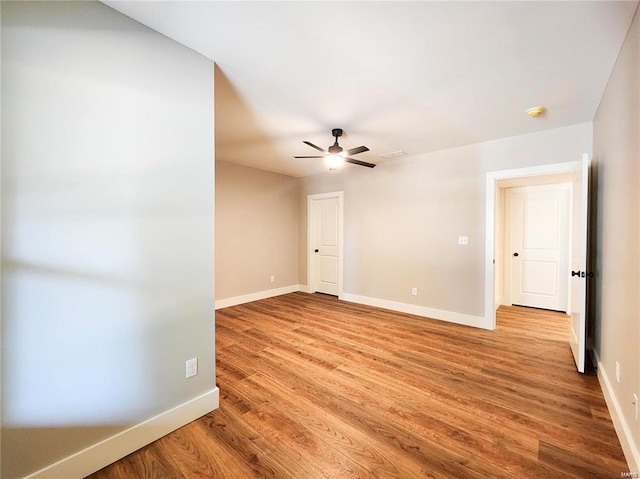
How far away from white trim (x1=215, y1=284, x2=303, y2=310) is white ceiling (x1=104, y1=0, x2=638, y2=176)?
2.85 m

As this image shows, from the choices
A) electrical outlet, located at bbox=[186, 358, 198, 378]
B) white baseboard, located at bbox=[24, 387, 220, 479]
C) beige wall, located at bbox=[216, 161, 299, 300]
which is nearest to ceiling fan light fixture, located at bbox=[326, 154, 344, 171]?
beige wall, located at bbox=[216, 161, 299, 300]

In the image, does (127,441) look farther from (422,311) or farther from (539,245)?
(539,245)

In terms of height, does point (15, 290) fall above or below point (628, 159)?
below

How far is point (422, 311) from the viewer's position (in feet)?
13.4

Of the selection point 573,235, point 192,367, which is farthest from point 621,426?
point 192,367

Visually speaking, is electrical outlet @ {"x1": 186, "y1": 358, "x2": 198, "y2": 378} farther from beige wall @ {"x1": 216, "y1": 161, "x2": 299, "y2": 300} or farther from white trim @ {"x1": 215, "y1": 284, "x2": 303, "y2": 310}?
beige wall @ {"x1": 216, "y1": 161, "x2": 299, "y2": 300}

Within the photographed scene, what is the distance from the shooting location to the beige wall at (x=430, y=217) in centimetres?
333

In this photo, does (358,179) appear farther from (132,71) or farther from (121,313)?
(121,313)

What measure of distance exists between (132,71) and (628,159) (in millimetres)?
2986

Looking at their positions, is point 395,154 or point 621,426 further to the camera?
point 395,154

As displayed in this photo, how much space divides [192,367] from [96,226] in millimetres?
1044

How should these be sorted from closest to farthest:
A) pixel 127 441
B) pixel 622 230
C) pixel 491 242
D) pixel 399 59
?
1. pixel 127 441
2. pixel 622 230
3. pixel 399 59
4. pixel 491 242

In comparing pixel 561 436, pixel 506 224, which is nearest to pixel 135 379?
pixel 561 436

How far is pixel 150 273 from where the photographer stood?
159 centimetres
